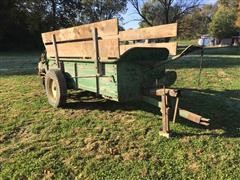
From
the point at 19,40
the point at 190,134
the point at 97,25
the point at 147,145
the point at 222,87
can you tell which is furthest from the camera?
the point at 19,40

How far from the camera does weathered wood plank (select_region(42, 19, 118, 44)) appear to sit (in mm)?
5171

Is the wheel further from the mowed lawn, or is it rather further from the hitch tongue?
the hitch tongue

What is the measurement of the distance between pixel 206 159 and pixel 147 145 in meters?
0.86

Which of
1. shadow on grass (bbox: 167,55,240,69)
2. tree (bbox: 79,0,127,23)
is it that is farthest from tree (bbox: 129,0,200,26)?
shadow on grass (bbox: 167,55,240,69)

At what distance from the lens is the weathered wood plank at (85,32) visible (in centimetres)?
517

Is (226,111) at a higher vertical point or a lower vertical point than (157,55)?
lower

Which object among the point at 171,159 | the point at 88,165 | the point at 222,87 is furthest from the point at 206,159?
the point at 222,87

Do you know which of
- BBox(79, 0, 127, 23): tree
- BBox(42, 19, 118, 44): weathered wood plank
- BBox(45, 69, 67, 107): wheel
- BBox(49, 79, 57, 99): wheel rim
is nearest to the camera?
BBox(42, 19, 118, 44): weathered wood plank

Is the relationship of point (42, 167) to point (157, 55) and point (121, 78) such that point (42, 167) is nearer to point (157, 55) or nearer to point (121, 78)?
point (121, 78)

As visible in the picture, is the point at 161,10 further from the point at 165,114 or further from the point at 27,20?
the point at 165,114

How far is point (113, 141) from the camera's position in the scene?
4949mm

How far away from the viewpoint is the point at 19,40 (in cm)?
3684

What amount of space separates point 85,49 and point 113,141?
6.21ft

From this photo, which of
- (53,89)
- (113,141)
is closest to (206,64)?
(53,89)
